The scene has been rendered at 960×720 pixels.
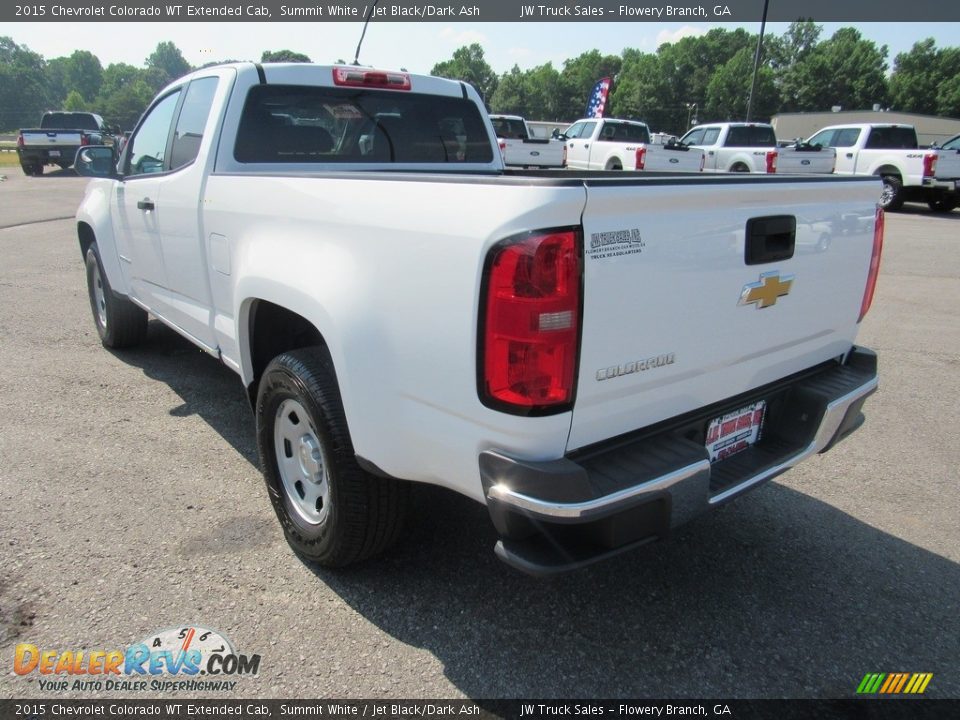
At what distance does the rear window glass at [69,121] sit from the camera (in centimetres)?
2520

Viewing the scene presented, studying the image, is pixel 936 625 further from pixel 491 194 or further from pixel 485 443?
pixel 491 194

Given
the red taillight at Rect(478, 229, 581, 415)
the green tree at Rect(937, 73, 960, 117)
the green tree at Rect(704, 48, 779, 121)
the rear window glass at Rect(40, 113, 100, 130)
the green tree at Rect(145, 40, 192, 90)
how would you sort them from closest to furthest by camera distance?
the red taillight at Rect(478, 229, 581, 415) → the rear window glass at Rect(40, 113, 100, 130) → the green tree at Rect(937, 73, 960, 117) → the green tree at Rect(704, 48, 779, 121) → the green tree at Rect(145, 40, 192, 90)

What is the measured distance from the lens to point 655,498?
193 centimetres

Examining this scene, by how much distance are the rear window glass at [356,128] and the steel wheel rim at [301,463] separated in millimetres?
1446

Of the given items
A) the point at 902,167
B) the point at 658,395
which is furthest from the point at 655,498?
the point at 902,167

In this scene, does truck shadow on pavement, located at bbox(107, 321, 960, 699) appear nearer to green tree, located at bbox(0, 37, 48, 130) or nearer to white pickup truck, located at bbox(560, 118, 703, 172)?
white pickup truck, located at bbox(560, 118, 703, 172)

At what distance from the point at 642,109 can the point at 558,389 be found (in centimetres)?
10731

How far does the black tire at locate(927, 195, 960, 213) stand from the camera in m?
16.2

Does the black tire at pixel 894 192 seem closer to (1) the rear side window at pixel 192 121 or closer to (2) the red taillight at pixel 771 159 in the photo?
(2) the red taillight at pixel 771 159

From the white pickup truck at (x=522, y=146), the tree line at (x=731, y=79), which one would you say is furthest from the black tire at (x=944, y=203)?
the tree line at (x=731, y=79)

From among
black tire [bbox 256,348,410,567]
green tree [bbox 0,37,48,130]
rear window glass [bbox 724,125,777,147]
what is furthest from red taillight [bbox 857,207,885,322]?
green tree [bbox 0,37,48,130]

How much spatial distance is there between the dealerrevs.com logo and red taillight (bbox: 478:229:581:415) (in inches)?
53.1

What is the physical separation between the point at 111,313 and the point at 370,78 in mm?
2965

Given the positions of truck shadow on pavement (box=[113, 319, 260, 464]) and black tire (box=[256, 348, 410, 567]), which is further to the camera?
truck shadow on pavement (box=[113, 319, 260, 464])
